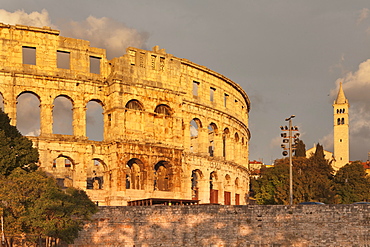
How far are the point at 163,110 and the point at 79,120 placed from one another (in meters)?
9.57

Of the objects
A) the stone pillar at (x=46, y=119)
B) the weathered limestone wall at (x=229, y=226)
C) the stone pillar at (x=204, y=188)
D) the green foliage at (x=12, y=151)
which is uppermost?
the stone pillar at (x=46, y=119)

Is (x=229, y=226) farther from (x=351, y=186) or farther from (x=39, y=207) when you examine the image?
(x=351, y=186)

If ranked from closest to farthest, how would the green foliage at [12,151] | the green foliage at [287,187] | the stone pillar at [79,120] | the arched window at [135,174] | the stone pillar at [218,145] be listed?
the green foliage at [12,151], the stone pillar at [79,120], the arched window at [135,174], the stone pillar at [218,145], the green foliage at [287,187]

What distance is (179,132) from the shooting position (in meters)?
63.5

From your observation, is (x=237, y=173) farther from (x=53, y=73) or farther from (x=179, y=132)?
(x=53, y=73)

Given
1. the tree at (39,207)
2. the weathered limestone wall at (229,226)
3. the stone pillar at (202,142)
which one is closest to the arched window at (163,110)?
the stone pillar at (202,142)

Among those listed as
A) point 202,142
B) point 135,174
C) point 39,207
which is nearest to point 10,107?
point 135,174

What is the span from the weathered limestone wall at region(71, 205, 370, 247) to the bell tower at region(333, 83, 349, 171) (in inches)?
4321

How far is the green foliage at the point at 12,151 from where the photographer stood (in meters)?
44.0

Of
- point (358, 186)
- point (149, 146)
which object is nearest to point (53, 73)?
point (149, 146)

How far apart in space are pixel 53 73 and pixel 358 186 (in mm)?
48333

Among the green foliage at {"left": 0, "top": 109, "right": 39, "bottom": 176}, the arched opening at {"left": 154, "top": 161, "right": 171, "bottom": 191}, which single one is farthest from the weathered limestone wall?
the arched opening at {"left": 154, "top": 161, "right": 171, "bottom": 191}

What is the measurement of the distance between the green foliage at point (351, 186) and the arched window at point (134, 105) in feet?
113

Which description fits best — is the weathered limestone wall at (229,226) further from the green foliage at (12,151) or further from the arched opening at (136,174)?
the arched opening at (136,174)
